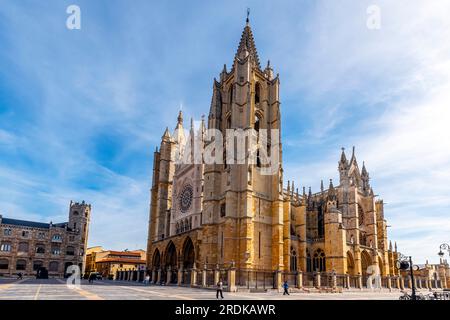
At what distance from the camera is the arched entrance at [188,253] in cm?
4256

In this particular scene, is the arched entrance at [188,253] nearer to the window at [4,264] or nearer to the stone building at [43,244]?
the stone building at [43,244]

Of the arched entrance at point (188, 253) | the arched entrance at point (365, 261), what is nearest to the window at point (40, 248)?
the arched entrance at point (188, 253)

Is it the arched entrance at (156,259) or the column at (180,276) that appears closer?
the column at (180,276)

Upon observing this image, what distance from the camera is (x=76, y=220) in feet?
245

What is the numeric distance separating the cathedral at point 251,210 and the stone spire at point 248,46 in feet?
0.65

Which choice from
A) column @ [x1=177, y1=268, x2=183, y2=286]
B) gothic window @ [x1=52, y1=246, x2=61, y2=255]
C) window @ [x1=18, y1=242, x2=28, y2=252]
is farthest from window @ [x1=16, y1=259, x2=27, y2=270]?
column @ [x1=177, y1=268, x2=183, y2=286]

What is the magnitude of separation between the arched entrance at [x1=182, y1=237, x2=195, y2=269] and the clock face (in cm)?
539

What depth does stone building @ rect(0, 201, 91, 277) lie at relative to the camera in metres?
62.7

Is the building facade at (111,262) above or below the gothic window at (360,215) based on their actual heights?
below

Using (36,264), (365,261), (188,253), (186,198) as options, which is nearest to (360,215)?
(365,261)

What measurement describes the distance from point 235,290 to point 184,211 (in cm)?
2265

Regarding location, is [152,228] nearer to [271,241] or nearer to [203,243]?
[203,243]

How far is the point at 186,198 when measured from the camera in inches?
1885

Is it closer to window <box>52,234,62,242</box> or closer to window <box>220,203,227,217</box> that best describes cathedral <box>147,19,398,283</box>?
window <box>220,203,227,217</box>
